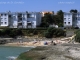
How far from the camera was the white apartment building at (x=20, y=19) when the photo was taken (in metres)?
86.2

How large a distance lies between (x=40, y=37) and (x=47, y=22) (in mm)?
21468

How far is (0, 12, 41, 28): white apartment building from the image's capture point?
86.2 m

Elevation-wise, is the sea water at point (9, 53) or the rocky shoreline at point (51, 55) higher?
the rocky shoreline at point (51, 55)

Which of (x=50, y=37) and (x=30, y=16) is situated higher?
(x=30, y=16)

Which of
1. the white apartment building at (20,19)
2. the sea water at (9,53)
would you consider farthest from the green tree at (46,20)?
the sea water at (9,53)

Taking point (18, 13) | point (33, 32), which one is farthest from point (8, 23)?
point (33, 32)

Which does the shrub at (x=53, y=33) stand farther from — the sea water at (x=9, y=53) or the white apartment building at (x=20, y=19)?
the sea water at (x=9, y=53)

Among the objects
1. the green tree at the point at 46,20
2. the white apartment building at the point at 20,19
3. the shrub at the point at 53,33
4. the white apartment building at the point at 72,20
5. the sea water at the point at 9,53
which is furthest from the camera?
the green tree at the point at 46,20

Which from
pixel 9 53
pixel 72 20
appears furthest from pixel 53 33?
pixel 9 53

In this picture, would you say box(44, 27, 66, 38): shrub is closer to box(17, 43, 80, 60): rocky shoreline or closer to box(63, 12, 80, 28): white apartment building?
box(63, 12, 80, 28): white apartment building

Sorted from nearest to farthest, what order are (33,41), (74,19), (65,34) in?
1. (33,41)
2. (65,34)
3. (74,19)

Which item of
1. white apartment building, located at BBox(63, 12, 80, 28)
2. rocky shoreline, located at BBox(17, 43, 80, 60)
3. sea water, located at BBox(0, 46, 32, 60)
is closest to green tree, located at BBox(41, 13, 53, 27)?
white apartment building, located at BBox(63, 12, 80, 28)

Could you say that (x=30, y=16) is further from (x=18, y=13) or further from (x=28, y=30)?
(x=28, y=30)

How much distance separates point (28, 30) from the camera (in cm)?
7406
